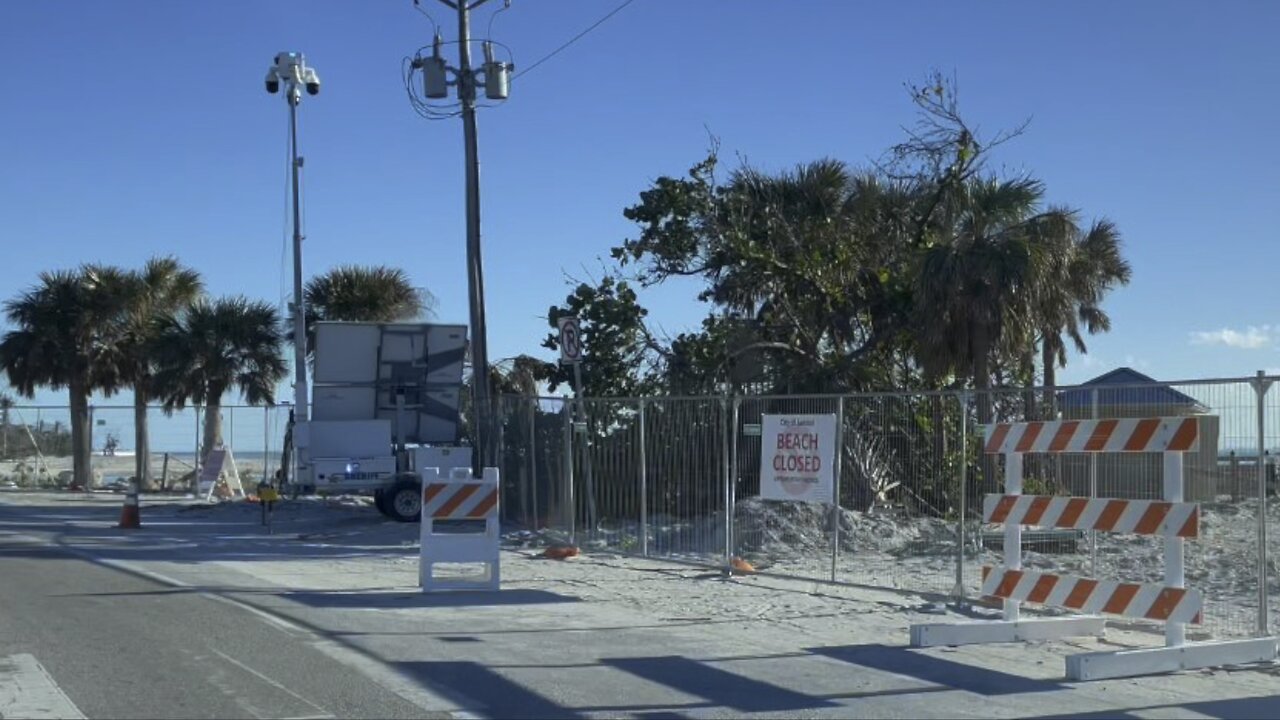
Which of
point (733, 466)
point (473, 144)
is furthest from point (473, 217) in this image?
point (733, 466)

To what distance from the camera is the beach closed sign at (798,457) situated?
15.5 m

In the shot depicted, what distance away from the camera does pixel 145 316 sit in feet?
124

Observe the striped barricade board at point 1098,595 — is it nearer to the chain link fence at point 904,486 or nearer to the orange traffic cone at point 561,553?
the chain link fence at point 904,486

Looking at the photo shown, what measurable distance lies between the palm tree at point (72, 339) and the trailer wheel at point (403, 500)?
15.7 meters

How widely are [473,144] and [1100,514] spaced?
16170 mm

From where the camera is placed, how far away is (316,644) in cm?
1122

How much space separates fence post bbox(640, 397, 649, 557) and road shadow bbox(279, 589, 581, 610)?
12.0 feet

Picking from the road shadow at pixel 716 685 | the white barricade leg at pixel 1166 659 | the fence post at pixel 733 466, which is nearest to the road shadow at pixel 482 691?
the road shadow at pixel 716 685

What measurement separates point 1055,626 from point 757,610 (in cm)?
304

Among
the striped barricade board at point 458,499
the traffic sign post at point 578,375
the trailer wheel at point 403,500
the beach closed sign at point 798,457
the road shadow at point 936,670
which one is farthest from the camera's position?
the trailer wheel at point 403,500

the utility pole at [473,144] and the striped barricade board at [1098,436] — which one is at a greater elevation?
the utility pole at [473,144]

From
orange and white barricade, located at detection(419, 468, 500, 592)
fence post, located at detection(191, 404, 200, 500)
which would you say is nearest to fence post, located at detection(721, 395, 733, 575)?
orange and white barricade, located at detection(419, 468, 500, 592)

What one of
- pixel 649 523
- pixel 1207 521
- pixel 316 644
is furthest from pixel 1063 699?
pixel 649 523

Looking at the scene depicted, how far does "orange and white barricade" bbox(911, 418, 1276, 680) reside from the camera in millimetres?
10258
